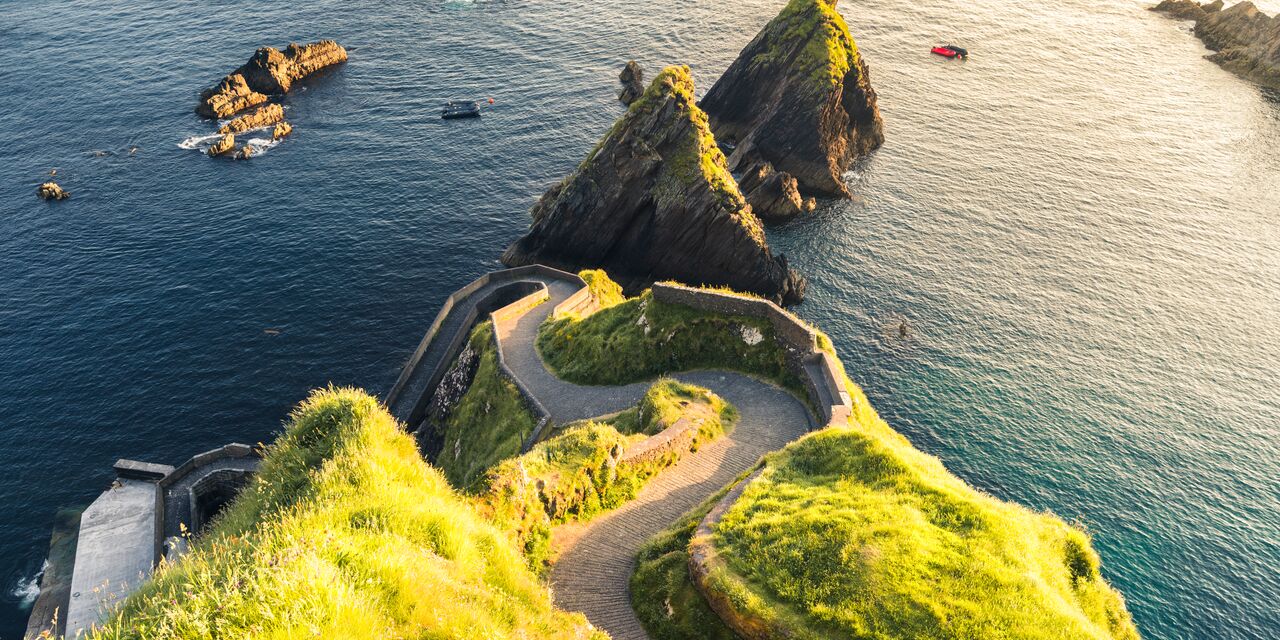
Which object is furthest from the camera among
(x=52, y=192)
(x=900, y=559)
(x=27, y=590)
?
(x=52, y=192)

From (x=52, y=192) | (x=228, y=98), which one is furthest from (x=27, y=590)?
(x=228, y=98)

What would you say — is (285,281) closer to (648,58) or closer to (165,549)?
(165,549)

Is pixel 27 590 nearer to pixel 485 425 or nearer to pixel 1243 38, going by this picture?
pixel 485 425

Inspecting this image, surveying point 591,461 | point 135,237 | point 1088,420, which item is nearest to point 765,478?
point 591,461

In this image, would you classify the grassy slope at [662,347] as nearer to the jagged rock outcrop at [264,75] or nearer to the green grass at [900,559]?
the green grass at [900,559]

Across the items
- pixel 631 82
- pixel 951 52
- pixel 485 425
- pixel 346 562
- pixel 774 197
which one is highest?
pixel 346 562

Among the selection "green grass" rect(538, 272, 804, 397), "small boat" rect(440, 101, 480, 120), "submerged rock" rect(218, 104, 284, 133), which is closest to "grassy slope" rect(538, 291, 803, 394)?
"green grass" rect(538, 272, 804, 397)
